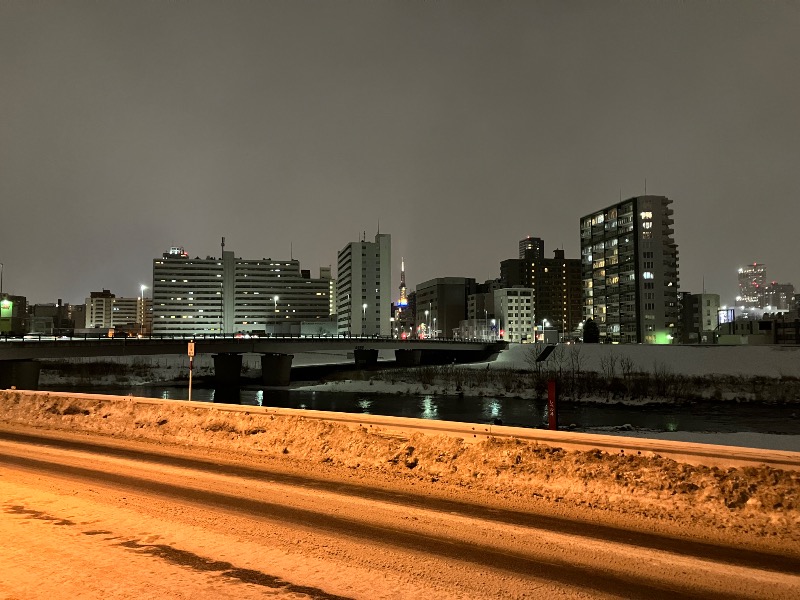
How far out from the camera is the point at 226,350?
62562mm

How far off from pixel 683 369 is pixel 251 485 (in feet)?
237

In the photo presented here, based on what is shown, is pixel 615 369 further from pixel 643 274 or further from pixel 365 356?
pixel 643 274

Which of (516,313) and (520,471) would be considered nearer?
(520,471)

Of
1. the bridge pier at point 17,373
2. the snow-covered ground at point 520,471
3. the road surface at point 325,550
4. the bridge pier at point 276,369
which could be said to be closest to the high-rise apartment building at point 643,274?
the bridge pier at point 276,369

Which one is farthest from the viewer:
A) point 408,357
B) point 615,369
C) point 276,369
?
point 408,357

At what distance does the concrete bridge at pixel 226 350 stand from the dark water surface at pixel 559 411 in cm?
763

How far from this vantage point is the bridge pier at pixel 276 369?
68.6 meters

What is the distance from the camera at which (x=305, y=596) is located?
234 inches

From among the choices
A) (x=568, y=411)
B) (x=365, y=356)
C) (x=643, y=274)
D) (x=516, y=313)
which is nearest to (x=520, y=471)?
(x=568, y=411)

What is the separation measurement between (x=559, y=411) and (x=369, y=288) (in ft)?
493

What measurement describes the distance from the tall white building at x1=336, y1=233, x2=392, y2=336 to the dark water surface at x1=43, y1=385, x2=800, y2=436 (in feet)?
429

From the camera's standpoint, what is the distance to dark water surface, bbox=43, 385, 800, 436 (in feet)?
103

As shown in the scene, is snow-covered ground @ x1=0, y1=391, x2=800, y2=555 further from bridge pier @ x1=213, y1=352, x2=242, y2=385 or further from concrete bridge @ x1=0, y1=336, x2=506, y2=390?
bridge pier @ x1=213, y1=352, x2=242, y2=385

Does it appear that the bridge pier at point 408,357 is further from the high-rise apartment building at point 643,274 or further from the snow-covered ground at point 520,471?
the snow-covered ground at point 520,471
